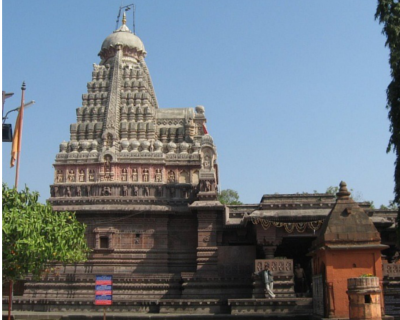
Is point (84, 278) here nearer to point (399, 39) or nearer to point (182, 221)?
point (182, 221)

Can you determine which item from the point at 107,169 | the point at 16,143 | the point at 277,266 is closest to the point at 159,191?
the point at 107,169

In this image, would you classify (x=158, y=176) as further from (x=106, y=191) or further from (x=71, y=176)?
(x=71, y=176)

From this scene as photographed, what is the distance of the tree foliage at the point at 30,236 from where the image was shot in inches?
750

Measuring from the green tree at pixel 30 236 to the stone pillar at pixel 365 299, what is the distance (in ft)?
35.4

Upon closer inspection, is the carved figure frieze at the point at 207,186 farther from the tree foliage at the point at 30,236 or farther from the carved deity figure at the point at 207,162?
the tree foliage at the point at 30,236

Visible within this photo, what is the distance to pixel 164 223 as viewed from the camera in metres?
29.4

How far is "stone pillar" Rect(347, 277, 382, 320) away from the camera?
13766 mm

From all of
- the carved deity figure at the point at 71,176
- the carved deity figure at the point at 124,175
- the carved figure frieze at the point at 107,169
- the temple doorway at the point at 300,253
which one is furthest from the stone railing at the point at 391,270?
the carved deity figure at the point at 71,176

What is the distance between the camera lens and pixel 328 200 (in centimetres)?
2745

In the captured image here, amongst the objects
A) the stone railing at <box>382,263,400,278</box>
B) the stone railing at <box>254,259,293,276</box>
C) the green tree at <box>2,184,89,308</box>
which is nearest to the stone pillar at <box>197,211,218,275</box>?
the stone railing at <box>254,259,293,276</box>

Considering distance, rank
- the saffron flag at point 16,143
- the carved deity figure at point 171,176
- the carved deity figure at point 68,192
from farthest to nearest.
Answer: the carved deity figure at point 171,176
the carved deity figure at point 68,192
the saffron flag at point 16,143

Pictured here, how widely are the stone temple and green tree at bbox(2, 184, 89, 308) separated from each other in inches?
194

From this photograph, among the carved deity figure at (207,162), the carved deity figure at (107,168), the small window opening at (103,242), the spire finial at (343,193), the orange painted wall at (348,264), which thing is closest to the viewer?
the orange painted wall at (348,264)

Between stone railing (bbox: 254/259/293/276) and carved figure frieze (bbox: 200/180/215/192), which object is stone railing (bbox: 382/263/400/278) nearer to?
stone railing (bbox: 254/259/293/276)
